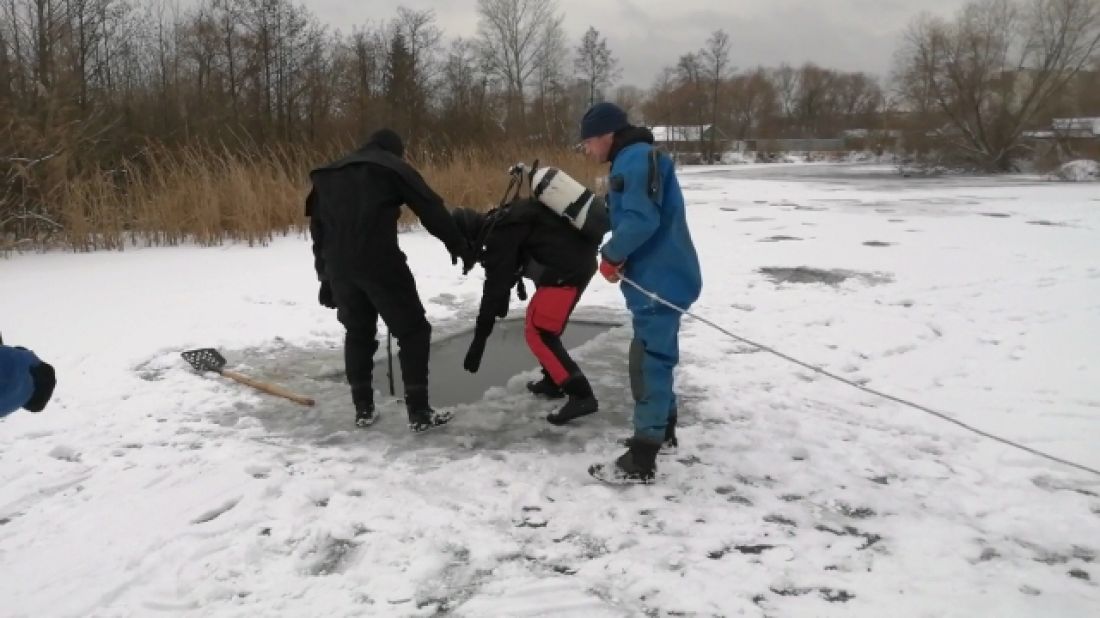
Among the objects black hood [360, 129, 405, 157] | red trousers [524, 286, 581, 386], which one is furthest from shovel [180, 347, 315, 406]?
black hood [360, 129, 405, 157]

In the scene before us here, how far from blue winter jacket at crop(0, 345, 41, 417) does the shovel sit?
2.51 metres

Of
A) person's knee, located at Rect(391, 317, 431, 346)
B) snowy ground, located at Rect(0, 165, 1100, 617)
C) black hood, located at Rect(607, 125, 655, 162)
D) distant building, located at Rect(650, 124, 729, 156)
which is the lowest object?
snowy ground, located at Rect(0, 165, 1100, 617)

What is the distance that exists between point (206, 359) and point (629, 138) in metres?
3.47

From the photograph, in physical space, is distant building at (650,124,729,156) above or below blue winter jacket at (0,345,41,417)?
above

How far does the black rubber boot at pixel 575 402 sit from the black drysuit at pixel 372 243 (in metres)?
0.76

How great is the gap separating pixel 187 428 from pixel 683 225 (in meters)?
2.92

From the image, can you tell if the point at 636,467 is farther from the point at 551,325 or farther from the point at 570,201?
the point at 570,201

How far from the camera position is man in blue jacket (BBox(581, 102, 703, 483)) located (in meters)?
3.34

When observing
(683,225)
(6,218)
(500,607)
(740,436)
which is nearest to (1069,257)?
(740,436)

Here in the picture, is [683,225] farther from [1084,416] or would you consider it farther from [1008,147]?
[1008,147]

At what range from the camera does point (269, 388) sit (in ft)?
15.3

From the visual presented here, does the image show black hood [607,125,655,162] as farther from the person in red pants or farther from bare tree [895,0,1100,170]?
bare tree [895,0,1100,170]

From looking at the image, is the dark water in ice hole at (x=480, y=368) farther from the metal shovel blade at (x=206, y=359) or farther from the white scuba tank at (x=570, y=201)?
the white scuba tank at (x=570, y=201)

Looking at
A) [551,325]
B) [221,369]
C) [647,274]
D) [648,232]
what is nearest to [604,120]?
[648,232]
